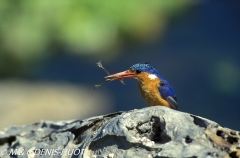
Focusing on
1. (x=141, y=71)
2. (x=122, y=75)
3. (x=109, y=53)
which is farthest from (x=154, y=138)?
(x=109, y=53)

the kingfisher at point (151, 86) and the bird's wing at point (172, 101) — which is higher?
the kingfisher at point (151, 86)

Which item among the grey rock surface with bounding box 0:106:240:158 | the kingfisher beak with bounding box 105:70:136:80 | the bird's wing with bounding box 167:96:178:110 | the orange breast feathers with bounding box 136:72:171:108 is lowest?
the grey rock surface with bounding box 0:106:240:158

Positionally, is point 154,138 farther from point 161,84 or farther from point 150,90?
point 161,84

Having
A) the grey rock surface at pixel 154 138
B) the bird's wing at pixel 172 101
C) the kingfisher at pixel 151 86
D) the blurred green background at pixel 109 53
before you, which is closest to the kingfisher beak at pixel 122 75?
the kingfisher at pixel 151 86

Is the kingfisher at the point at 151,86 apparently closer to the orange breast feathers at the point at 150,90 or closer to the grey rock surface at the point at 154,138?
the orange breast feathers at the point at 150,90

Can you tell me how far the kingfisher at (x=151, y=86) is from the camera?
14.7 ft

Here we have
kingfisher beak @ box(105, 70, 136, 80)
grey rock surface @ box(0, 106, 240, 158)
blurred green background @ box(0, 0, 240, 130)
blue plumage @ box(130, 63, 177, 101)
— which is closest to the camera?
grey rock surface @ box(0, 106, 240, 158)

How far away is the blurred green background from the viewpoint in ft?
28.6

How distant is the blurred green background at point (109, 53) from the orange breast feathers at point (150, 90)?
392cm

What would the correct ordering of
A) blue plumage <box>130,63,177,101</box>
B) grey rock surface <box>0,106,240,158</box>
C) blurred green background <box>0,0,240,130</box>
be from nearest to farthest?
grey rock surface <box>0,106,240,158</box> < blue plumage <box>130,63,177,101</box> < blurred green background <box>0,0,240,130</box>

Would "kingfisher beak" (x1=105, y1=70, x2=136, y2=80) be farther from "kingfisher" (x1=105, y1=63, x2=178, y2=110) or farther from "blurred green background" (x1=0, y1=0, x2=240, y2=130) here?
"blurred green background" (x1=0, y1=0, x2=240, y2=130)

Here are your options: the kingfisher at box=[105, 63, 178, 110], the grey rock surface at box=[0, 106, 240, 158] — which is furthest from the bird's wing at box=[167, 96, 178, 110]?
the grey rock surface at box=[0, 106, 240, 158]

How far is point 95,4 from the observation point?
870cm

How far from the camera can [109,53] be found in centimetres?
1030
